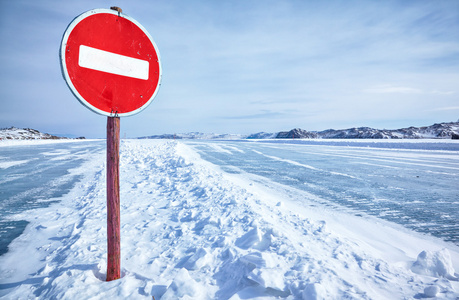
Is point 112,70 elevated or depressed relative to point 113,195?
elevated

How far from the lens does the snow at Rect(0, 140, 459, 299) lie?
1827mm

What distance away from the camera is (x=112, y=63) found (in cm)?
174

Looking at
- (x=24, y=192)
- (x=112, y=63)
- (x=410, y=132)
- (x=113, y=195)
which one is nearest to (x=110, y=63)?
(x=112, y=63)

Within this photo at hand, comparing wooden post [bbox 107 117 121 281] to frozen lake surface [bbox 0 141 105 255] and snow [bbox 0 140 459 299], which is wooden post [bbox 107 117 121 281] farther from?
frozen lake surface [bbox 0 141 105 255]

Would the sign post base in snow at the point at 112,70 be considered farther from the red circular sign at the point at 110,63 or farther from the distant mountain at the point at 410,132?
the distant mountain at the point at 410,132

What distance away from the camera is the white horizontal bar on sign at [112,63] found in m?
1.63

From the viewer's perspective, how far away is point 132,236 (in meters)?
2.90

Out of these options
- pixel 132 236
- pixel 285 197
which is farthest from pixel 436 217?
pixel 132 236

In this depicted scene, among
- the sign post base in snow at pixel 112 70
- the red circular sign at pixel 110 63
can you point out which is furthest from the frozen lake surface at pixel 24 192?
the red circular sign at pixel 110 63

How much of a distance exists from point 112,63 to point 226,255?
201cm

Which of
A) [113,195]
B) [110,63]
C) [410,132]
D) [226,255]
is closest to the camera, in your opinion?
[110,63]

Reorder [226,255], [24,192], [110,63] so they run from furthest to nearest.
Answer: [24,192] < [226,255] < [110,63]

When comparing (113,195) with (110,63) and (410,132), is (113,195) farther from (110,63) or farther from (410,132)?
(410,132)

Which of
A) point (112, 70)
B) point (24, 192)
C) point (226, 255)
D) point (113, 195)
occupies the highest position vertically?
point (112, 70)
